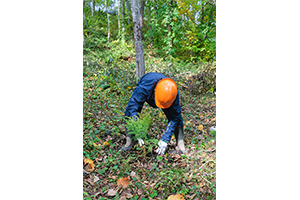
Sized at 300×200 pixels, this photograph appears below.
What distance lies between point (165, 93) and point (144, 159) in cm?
108

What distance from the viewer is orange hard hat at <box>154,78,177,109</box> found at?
2.50m

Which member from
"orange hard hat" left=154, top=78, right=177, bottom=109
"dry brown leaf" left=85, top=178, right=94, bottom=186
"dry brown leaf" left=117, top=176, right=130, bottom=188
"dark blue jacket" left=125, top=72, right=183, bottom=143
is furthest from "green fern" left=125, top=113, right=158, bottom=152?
"dry brown leaf" left=85, top=178, right=94, bottom=186

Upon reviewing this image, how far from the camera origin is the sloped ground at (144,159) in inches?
88.2

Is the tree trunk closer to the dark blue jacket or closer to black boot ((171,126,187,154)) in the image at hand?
the dark blue jacket

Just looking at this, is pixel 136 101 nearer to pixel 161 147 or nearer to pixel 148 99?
pixel 148 99

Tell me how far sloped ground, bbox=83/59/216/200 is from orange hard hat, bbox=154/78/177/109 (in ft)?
2.41

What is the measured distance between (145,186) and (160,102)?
1.12 metres

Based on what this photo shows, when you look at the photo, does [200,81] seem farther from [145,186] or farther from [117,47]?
[117,47]

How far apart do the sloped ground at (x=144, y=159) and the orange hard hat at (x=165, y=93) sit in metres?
0.73

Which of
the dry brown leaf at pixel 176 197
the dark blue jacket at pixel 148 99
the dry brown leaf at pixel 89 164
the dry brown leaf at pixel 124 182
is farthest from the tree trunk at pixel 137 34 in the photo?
the dry brown leaf at pixel 176 197

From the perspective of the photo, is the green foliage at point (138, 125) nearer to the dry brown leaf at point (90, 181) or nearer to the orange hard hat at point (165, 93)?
the orange hard hat at point (165, 93)

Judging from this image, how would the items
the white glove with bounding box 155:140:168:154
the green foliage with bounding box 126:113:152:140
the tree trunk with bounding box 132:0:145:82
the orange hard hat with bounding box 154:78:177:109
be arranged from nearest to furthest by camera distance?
the orange hard hat with bounding box 154:78:177:109 < the green foliage with bounding box 126:113:152:140 < the white glove with bounding box 155:140:168:154 < the tree trunk with bounding box 132:0:145:82
